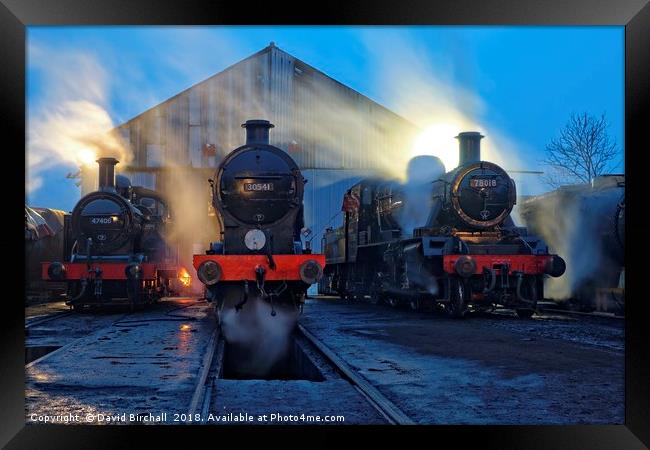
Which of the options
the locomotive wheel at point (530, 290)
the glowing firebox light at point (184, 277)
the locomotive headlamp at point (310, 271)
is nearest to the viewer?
the locomotive headlamp at point (310, 271)

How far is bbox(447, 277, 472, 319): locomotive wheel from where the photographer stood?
12242mm

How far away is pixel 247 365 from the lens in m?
8.66

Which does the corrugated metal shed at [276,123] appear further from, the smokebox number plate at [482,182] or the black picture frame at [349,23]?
the black picture frame at [349,23]

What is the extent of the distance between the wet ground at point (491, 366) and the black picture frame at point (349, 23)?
1.87ft

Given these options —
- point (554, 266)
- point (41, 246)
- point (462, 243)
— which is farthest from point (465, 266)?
point (41, 246)

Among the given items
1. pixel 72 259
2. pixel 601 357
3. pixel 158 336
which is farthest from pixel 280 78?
pixel 601 357

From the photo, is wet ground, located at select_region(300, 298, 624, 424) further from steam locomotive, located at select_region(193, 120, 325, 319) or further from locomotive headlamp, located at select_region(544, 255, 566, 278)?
steam locomotive, located at select_region(193, 120, 325, 319)

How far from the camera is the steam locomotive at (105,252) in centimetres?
1392

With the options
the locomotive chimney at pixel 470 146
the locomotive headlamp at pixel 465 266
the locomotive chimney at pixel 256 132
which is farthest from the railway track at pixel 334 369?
the locomotive chimney at pixel 470 146

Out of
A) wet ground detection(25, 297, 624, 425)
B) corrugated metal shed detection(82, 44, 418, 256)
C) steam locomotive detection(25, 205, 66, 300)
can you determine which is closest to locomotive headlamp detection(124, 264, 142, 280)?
wet ground detection(25, 297, 624, 425)

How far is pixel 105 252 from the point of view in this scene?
14.5 metres

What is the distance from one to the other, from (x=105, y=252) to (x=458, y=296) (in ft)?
25.5

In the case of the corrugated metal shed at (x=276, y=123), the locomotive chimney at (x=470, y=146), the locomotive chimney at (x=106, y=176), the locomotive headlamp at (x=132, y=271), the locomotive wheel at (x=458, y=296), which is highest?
the corrugated metal shed at (x=276, y=123)

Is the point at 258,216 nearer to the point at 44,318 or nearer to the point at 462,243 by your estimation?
the point at 462,243
